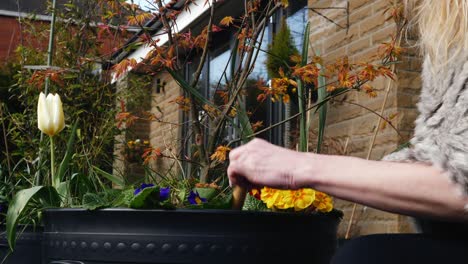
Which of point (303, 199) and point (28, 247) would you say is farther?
point (28, 247)

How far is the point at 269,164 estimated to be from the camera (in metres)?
1.13

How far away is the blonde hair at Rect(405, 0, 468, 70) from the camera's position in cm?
110

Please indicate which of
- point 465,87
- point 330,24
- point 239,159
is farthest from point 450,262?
point 330,24

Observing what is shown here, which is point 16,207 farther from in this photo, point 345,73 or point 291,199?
point 345,73

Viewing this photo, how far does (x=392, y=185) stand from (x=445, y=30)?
0.31m

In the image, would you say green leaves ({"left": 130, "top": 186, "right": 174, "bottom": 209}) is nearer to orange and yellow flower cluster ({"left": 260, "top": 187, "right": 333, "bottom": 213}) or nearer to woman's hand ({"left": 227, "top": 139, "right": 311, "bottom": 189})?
orange and yellow flower cluster ({"left": 260, "top": 187, "right": 333, "bottom": 213})

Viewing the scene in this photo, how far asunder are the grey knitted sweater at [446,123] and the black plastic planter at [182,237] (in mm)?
535

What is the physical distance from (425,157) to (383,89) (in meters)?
2.30

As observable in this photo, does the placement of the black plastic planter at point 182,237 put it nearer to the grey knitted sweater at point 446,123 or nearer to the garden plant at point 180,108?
the garden plant at point 180,108

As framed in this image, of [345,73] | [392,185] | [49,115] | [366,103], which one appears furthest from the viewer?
[366,103]

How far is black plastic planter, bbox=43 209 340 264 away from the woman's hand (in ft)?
1.39

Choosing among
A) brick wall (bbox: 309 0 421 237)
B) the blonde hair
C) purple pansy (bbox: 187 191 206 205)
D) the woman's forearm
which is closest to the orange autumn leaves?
brick wall (bbox: 309 0 421 237)

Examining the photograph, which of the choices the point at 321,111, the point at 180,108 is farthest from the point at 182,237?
the point at 180,108

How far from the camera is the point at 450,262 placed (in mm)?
1084
